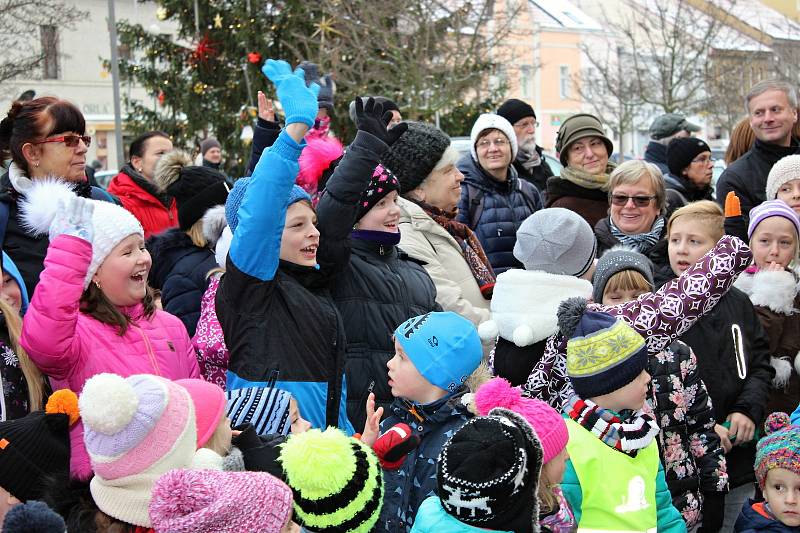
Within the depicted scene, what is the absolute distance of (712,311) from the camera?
4.50m

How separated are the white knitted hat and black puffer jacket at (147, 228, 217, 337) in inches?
49.7

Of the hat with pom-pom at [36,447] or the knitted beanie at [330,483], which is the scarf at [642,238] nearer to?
the knitted beanie at [330,483]

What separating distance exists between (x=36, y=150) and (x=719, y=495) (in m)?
3.53

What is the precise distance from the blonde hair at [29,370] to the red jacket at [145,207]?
3.93 metres

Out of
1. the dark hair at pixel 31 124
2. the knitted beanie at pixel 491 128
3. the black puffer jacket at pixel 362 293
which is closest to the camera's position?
the black puffer jacket at pixel 362 293

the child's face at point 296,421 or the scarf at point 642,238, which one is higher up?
the scarf at point 642,238

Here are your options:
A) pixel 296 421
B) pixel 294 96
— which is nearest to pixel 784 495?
pixel 296 421

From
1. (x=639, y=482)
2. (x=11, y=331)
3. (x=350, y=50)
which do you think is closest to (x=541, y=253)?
(x=639, y=482)

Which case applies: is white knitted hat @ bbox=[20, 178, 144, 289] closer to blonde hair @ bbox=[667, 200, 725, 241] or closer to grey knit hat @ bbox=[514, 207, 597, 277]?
grey knit hat @ bbox=[514, 207, 597, 277]

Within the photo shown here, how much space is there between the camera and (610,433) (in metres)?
3.40

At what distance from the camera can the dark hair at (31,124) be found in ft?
15.1

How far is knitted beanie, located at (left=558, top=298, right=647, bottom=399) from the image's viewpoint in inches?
135

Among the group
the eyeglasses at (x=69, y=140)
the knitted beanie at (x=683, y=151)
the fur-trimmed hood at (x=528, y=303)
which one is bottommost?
the fur-trimmed hood at (x=528, y=303)

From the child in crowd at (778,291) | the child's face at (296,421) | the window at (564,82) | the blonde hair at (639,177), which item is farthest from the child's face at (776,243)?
the window at (564,82)
